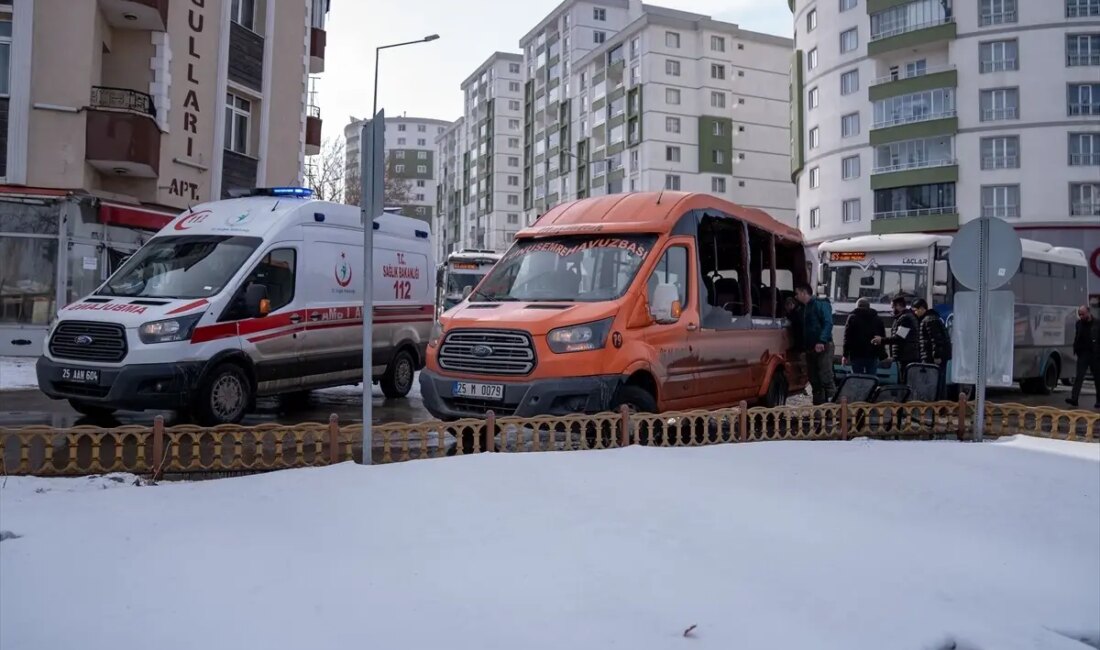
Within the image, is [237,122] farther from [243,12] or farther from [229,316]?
[229,316]

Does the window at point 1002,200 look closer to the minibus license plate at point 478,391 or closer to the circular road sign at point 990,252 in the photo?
the circular road sign at point 990,252

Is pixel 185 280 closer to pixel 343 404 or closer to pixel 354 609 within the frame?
pixel 343 404

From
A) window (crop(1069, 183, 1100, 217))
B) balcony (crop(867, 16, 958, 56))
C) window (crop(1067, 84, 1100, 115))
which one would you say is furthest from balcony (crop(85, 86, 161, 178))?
window (crop(1067, 84, 1100, 115))

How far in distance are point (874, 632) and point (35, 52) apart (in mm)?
20526

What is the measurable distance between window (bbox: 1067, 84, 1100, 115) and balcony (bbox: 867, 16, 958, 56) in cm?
591

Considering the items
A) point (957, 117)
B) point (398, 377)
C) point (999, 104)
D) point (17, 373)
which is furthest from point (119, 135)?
point (999, 104)

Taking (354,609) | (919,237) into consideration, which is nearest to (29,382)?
(354,609)

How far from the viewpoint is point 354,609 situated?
4.12m

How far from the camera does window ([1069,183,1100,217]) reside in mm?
39156

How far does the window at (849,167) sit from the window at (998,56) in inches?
297

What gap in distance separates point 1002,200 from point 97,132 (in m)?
38.0

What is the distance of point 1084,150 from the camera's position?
39438mm

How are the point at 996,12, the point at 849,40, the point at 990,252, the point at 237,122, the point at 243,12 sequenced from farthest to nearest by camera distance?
the point at 849,40
the point at 996,12
the point at 237,122
the point at 243,12
the point at 990,252

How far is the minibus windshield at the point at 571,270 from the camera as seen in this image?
8367mm
